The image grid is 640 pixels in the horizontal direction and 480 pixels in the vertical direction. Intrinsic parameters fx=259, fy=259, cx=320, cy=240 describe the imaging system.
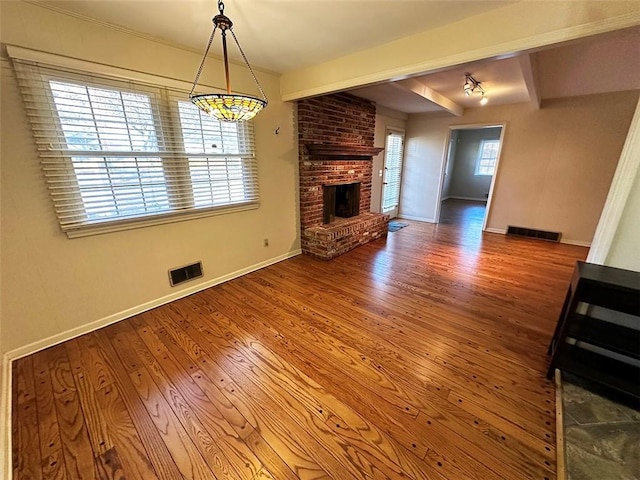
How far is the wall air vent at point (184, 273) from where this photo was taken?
2.71 metres

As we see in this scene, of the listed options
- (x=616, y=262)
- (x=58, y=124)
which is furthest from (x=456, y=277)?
(x=58, y=124)

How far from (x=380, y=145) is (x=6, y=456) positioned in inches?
231

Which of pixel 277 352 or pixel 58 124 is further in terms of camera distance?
pixel 277 352

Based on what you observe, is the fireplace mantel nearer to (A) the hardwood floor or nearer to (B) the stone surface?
(A) the hardwood floor

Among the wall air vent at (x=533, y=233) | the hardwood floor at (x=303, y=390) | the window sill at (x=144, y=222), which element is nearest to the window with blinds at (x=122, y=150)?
the window sill at (x=144, y=222)

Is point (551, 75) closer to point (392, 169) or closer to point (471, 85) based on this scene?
point (471, 85)

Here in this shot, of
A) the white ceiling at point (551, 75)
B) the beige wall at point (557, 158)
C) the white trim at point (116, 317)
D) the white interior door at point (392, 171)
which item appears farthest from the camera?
the white interior door at point (392, 171)

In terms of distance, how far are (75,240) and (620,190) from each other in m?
3.89

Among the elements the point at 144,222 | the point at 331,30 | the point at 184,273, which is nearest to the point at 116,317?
the point at 184,273

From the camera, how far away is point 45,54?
1.79 metres

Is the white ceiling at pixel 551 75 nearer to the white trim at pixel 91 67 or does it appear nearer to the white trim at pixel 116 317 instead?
the white trim at pixel 91 67

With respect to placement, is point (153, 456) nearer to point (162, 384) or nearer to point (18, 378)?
point (162, 384)

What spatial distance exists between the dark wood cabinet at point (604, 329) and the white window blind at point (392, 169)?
4.44 metres

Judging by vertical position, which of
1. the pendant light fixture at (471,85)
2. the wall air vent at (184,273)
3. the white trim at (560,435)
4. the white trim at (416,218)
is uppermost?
the pendant light fixture at (471,85)
